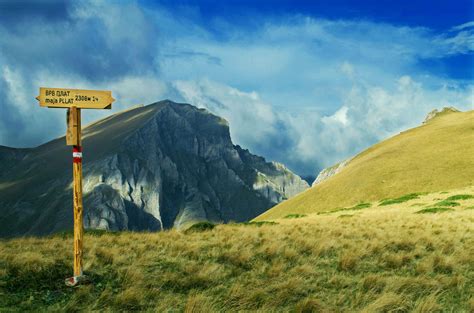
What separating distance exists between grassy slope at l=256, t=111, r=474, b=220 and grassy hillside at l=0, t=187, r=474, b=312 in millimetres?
47845

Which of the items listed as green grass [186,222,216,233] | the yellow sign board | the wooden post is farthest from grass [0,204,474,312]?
the yellow sign board

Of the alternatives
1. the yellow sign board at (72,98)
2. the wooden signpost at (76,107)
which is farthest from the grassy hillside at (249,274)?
the yellow sign board at (72,98)

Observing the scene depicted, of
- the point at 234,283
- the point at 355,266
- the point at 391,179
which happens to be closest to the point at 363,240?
the point at 355,266

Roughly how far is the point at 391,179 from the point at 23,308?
6750 cm

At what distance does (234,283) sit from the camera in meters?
12.1

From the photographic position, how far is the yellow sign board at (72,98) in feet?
41.0

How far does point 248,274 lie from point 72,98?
24.4 ft

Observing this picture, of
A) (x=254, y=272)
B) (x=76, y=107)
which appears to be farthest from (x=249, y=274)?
(x=76, y=107)

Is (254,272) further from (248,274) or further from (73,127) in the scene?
(73,127)

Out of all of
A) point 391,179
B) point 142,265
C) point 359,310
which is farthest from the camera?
point 391,179

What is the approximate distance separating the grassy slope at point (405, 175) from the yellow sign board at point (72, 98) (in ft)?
187

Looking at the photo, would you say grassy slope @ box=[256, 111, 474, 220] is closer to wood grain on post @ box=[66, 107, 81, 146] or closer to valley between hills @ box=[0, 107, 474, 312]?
valley between hills @ box=[0, 107, 474, 312]

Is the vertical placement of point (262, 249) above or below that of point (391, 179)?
below

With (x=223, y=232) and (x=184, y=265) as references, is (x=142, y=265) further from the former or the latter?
(x=223, y=232)
